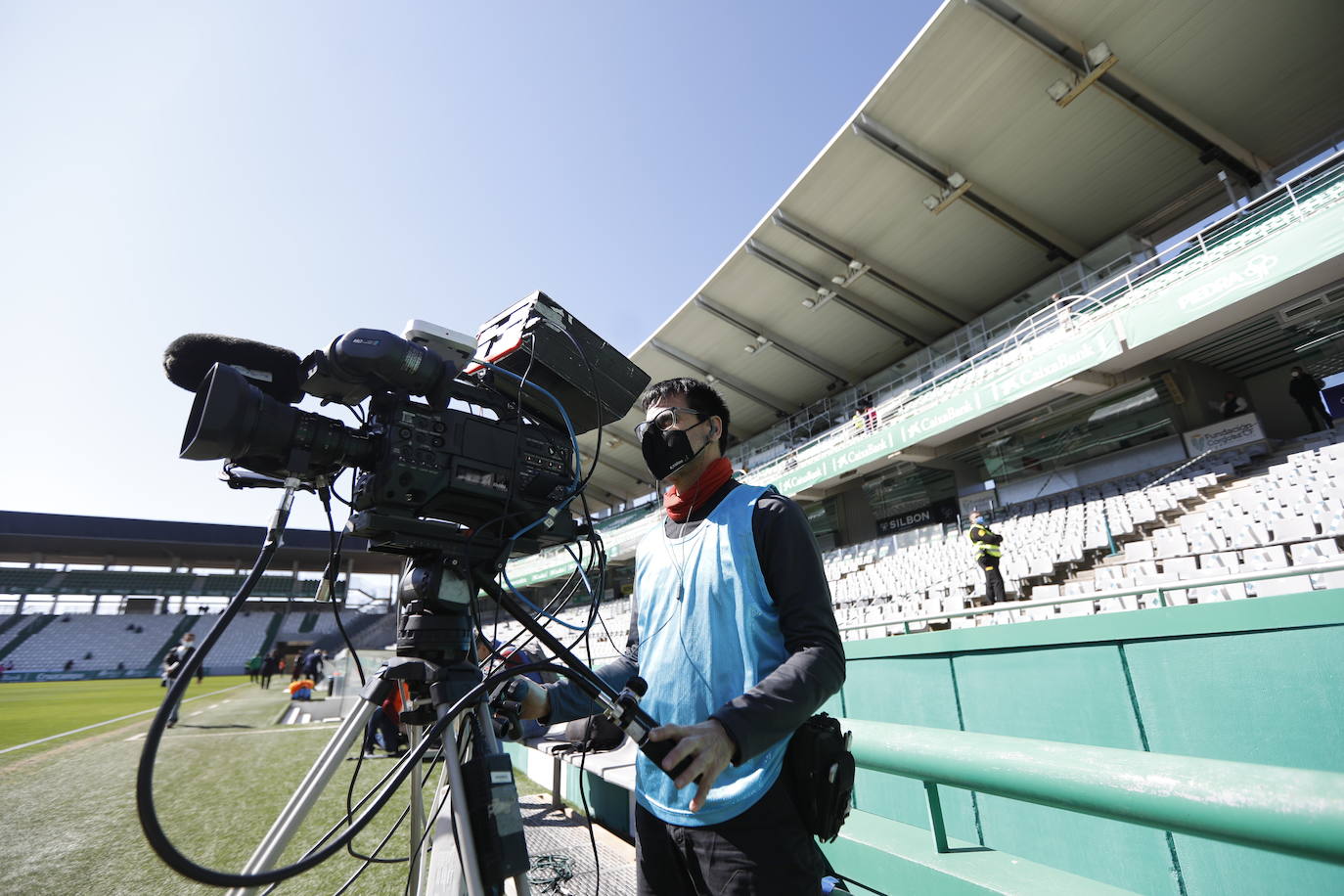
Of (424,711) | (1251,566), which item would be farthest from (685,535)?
(1251,566)

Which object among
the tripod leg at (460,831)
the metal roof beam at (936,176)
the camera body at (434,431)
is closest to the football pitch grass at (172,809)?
the tripod leg at (460,831)

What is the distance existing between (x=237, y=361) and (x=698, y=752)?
3.87 ft

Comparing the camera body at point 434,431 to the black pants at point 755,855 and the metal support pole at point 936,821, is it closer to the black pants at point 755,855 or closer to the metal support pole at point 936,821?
the black pants at point 755,855

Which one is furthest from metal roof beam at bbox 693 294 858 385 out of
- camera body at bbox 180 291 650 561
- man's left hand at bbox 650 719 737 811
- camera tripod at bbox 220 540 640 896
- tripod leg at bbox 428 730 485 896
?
man's left hand at bbox 650 719 737 811

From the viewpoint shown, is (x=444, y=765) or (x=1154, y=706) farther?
(x=1154, y=706)

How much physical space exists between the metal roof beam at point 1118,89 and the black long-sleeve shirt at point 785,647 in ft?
36.7

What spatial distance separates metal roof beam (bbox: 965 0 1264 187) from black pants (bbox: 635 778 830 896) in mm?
11648

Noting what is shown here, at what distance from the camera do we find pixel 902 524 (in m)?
14.3

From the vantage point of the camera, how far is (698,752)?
78cm

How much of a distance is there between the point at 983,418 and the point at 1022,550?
8.97ft

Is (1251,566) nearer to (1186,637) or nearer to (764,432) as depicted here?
(1186,637)

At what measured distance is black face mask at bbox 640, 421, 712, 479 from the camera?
1.43 m

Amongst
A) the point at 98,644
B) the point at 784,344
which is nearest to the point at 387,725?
the point at 784,344

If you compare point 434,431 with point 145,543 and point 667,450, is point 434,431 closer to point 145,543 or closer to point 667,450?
point 667,450
